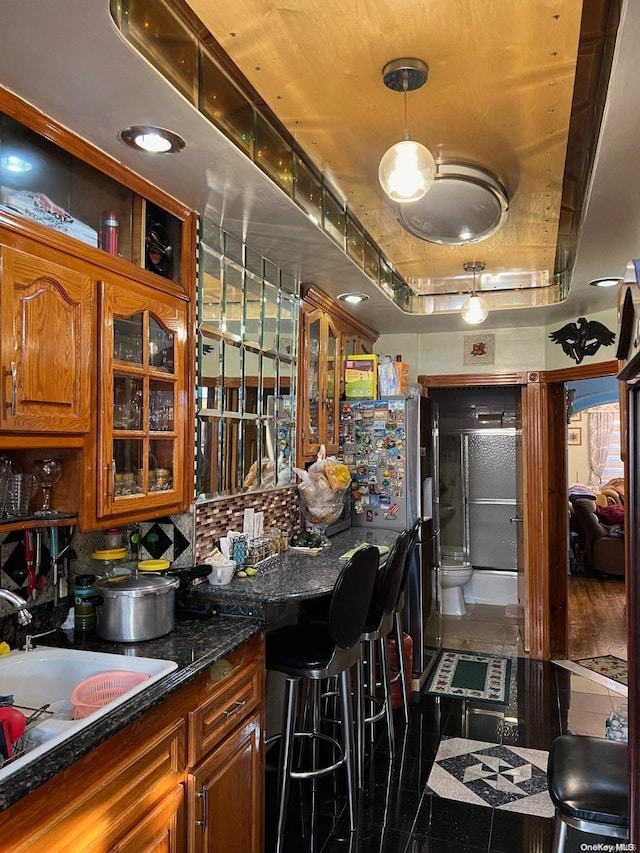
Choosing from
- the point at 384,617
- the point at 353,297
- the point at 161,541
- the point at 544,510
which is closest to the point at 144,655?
the point at 161,541

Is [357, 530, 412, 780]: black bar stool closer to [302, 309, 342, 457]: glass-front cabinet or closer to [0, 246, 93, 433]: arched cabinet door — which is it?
[302, 309, 342, 457]: glass-front cabinet

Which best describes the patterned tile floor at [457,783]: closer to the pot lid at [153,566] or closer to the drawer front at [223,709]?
the drawer front at [223,709]

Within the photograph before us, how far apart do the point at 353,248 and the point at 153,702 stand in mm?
2306

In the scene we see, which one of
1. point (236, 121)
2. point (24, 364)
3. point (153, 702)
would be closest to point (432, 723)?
point (153, 702)

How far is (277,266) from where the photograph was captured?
3064 mm

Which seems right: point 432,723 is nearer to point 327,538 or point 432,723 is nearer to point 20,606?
point 327,538

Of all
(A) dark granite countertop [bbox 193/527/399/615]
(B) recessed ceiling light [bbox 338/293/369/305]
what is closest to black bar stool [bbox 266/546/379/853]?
(A) dark granite countertop [bbox 193/527/399/615]

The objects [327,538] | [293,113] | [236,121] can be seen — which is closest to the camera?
[236,121]

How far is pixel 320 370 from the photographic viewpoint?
3.65m

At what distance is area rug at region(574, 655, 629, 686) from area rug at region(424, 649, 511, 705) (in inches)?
21.5

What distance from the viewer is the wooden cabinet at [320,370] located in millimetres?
3420

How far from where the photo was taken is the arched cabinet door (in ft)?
5.16

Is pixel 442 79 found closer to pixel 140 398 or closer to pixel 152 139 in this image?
pixel 152 139

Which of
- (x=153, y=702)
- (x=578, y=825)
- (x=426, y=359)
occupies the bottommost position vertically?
(x=578, y=825)
